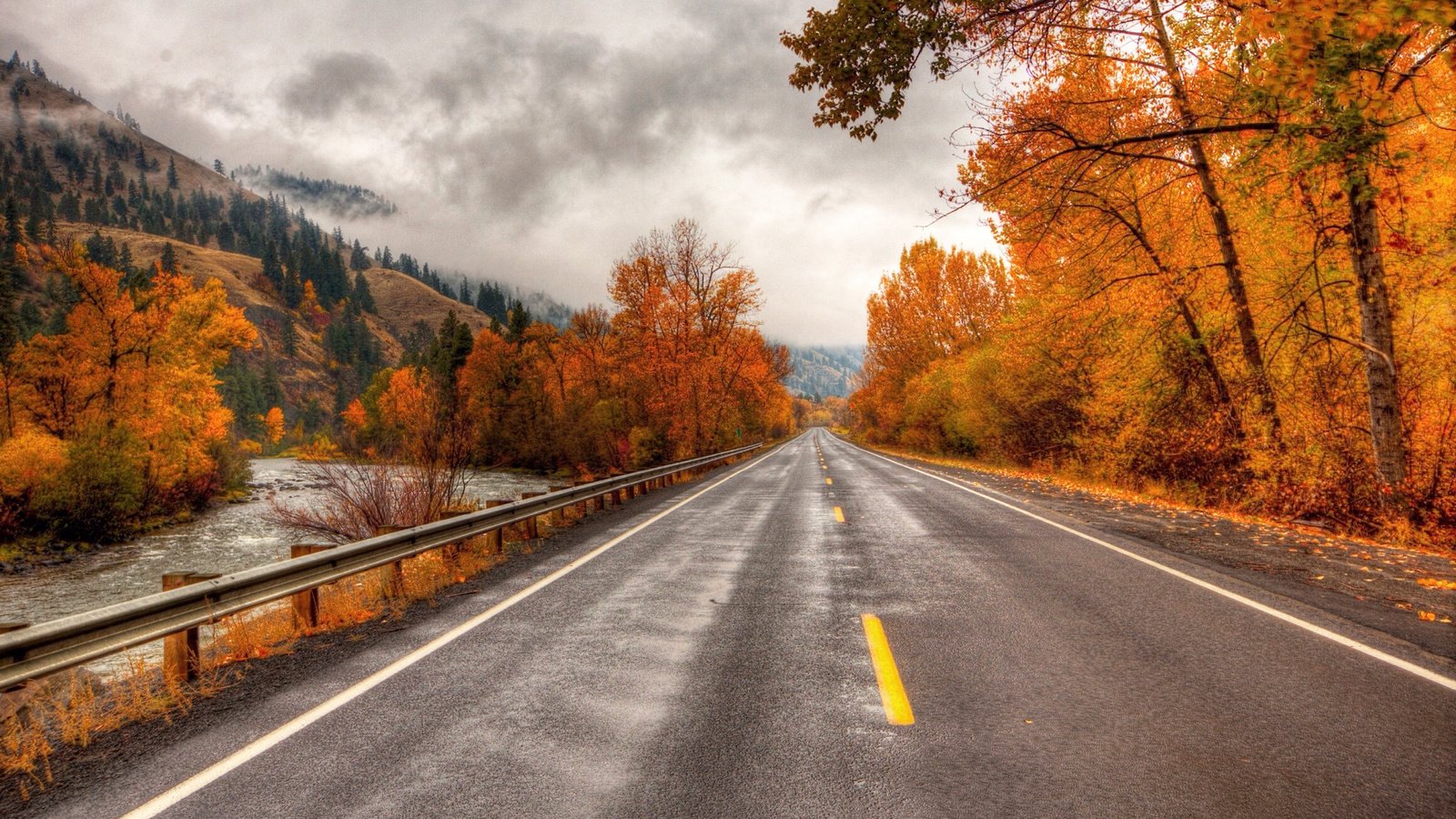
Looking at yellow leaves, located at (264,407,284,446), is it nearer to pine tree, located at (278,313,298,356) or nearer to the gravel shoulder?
pine tree, located at (278,313,298,356)

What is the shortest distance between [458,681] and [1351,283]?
47.3ft

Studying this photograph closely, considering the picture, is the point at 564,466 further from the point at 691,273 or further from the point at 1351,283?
the point at 1351,283

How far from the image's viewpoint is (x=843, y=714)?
357 centimetres

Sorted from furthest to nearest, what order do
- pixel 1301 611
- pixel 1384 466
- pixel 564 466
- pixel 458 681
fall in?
pixel 564 466
pixel 1384 466
pixel 1301 611
pixel 458 681

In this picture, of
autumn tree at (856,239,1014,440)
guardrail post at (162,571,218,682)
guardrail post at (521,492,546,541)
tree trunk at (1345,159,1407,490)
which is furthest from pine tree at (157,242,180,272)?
tree trunk at (1345,159,1407,490)

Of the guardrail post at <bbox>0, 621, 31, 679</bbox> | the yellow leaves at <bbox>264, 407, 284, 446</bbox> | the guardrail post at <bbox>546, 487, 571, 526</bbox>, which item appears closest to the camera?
the guardrail post at <bbox>0, 621, 31, 679</bbox>

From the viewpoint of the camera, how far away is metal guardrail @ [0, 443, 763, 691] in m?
3.45

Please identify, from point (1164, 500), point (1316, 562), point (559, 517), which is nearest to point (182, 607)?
point (559, 517)

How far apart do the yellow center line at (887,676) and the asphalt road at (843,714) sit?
45 mm

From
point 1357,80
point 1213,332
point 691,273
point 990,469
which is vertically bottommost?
point 990,469

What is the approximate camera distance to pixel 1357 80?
6051 millimetres

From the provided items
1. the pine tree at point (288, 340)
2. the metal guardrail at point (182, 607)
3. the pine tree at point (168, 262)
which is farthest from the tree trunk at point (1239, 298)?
the pine tree at point (288, 340)

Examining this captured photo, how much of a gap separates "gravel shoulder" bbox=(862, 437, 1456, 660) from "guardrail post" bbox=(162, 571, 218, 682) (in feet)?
27.8

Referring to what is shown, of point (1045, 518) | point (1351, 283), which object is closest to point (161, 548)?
point (1045, 518)
